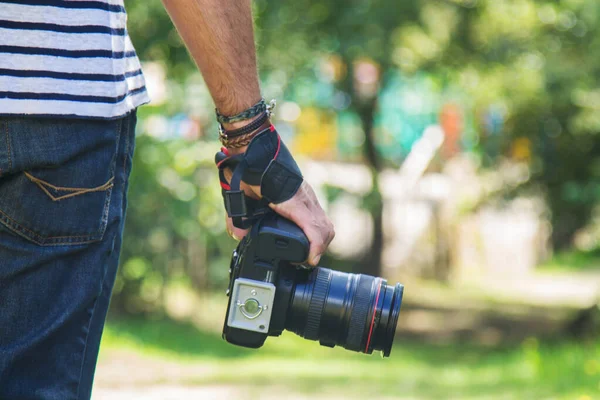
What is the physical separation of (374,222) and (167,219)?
3210mm

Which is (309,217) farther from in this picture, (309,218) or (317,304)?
(317,304)

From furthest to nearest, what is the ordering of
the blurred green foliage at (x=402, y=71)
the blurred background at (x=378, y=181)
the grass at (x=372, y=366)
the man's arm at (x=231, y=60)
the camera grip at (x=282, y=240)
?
the blurred green foliage at (x=402, y=71) < the blurred background at (x=378, y=181) < the grass at (x=372, y=366) < the camera grip at (x=282, y=240) < the man's arm at (x=231, y=60)

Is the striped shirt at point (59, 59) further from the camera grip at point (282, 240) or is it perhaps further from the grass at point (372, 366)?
the grass at point (372, 366)

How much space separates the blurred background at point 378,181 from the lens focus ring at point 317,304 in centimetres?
355

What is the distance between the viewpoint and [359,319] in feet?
6.56

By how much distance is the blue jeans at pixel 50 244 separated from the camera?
148 cm

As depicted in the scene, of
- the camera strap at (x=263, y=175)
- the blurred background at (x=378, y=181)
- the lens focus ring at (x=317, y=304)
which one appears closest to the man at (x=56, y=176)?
the camera strap at (x=263, y=175)

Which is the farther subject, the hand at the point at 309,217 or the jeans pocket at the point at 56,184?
the hand at the point at 309,217

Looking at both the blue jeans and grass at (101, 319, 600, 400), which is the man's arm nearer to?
the blue jeans

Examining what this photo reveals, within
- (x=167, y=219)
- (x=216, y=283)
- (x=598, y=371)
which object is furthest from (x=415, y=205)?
(x=598, y=371)

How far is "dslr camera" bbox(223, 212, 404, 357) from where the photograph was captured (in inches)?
72.9

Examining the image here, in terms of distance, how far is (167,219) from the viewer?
27.5 ft

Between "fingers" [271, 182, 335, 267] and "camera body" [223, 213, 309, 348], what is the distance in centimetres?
2

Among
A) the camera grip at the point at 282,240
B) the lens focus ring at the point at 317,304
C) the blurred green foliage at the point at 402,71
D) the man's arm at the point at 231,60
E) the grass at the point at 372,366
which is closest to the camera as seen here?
the man's arm at the point at 231,60
